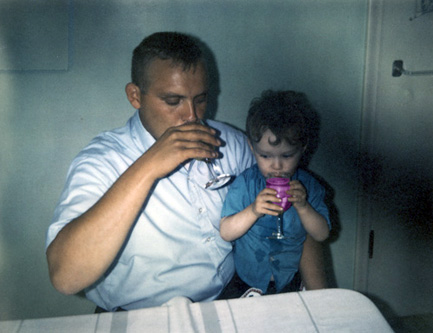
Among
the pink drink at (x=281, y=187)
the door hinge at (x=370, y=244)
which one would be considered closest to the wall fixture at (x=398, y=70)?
the door hinge at (x=370, y=244)

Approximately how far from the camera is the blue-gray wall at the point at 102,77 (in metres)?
1.44

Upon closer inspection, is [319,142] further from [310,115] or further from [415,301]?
[415,301]

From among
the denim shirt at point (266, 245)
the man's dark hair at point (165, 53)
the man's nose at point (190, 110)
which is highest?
the man's dark hair at point (165, 53)

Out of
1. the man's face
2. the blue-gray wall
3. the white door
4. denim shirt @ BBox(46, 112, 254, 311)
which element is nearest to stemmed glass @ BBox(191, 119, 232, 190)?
denim shirt @ BBox(46, 112, 254, 311)

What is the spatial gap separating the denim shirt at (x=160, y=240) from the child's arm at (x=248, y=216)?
0.05 metres

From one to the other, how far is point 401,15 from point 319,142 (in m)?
0.65

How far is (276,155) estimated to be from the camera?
1.21 meters

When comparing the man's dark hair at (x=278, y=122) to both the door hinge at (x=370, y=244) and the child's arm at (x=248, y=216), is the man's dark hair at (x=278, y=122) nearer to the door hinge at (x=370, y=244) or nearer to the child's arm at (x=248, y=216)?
the child's arm at (x=248, y=216)

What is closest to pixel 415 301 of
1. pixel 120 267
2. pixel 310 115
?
pixel 310 115

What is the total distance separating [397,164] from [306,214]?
0.83m

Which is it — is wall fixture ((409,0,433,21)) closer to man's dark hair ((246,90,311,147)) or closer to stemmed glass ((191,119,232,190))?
man's dark hair ((246,90,311,147))

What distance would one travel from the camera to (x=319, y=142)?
1.76m

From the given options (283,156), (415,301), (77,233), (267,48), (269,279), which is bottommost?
(415,301)

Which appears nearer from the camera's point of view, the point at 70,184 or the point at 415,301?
the point at 70,184
